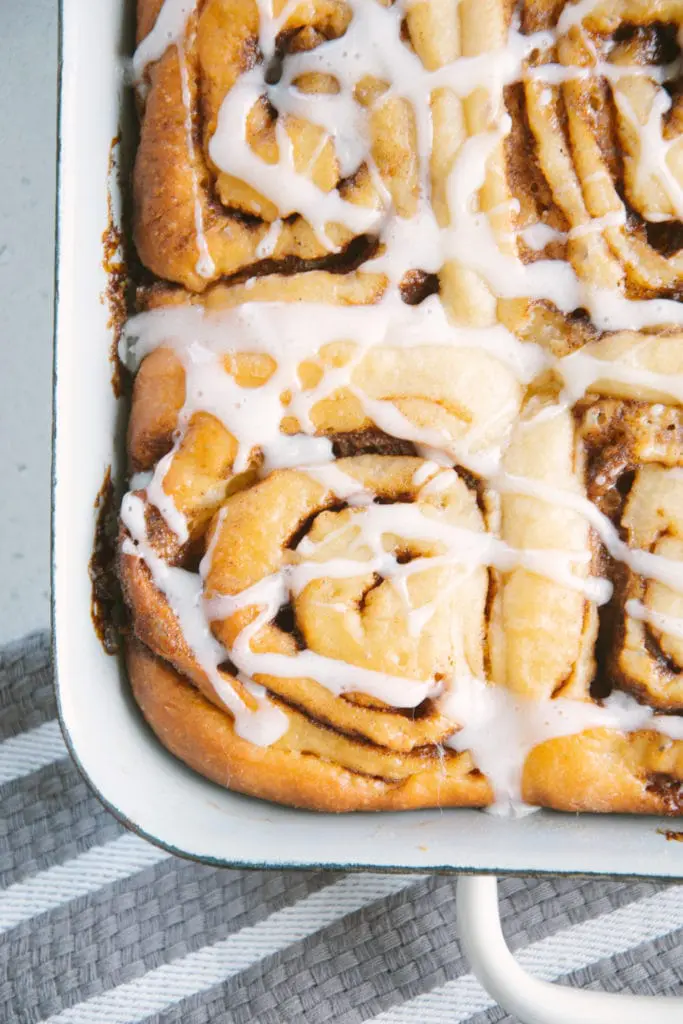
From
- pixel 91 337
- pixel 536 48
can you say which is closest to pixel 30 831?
pixel 91 337

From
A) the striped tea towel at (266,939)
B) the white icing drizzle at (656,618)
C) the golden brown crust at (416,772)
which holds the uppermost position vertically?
the white icing drizzle at (656,618)

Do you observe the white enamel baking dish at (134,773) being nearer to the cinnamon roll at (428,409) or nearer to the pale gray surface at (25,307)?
the cinnamon roll at (428,409)

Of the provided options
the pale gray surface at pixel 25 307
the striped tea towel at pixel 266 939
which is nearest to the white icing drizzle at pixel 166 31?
the pale gray surface at pixel 25 307

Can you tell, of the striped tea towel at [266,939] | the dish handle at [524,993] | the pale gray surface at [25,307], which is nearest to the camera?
the dish handle at [524,993]

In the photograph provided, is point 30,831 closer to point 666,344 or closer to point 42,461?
point 42,461

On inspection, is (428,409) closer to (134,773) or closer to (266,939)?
(134,773)

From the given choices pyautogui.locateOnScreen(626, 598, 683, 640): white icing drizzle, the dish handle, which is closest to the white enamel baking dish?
the dish handle

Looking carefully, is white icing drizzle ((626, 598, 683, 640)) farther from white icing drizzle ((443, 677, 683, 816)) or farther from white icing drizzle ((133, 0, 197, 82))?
white icing drizzle ((133, 0, 197, 82))
